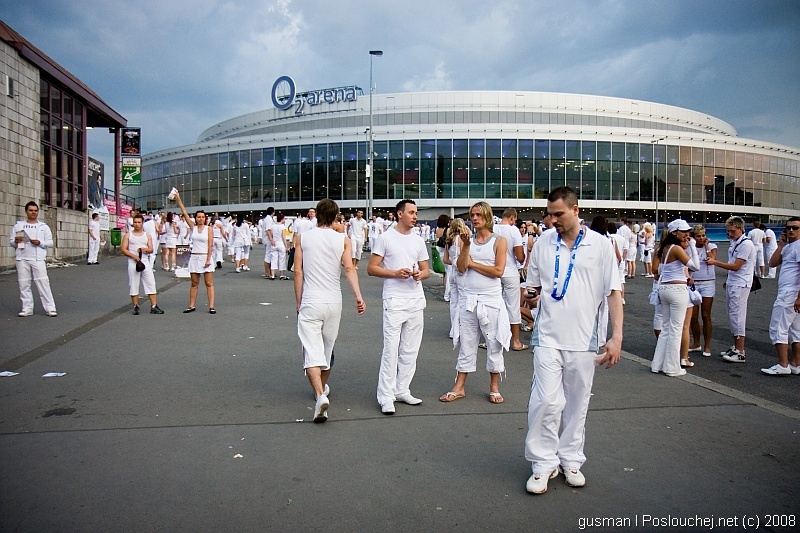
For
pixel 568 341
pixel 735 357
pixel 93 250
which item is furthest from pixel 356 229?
pixel 568 341

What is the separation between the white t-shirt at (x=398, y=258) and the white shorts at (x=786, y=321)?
4602mm

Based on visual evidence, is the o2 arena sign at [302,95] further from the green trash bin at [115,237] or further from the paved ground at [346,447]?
the paved ground at [346,447]

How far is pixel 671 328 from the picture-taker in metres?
6.84

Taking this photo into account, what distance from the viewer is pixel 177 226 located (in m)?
20.7

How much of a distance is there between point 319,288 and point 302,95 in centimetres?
6080

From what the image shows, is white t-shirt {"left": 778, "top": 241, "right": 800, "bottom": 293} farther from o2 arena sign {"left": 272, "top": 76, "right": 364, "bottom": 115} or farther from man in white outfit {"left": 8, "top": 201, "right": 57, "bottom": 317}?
o2 arena sign {"left": 272, "top": 76, "right": 364, "bottom": 115}

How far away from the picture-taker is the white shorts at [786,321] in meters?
6.82

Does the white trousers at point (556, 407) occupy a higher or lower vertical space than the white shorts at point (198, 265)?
lower

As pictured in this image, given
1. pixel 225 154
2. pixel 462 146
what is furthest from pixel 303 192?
pixel 462 146

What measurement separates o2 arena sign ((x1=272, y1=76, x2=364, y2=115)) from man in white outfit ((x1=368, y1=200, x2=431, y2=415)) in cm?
5799

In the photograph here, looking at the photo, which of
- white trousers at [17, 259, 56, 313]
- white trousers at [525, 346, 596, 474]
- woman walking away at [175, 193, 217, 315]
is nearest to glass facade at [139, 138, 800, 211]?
woman walking away at [175, 193, 217, 315]

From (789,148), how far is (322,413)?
7234cm

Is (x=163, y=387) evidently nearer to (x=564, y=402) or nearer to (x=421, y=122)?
(x=564, y=402)

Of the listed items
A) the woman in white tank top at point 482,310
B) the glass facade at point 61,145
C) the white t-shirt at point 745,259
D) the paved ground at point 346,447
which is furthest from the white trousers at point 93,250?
the white t-shirt at point 745,259
